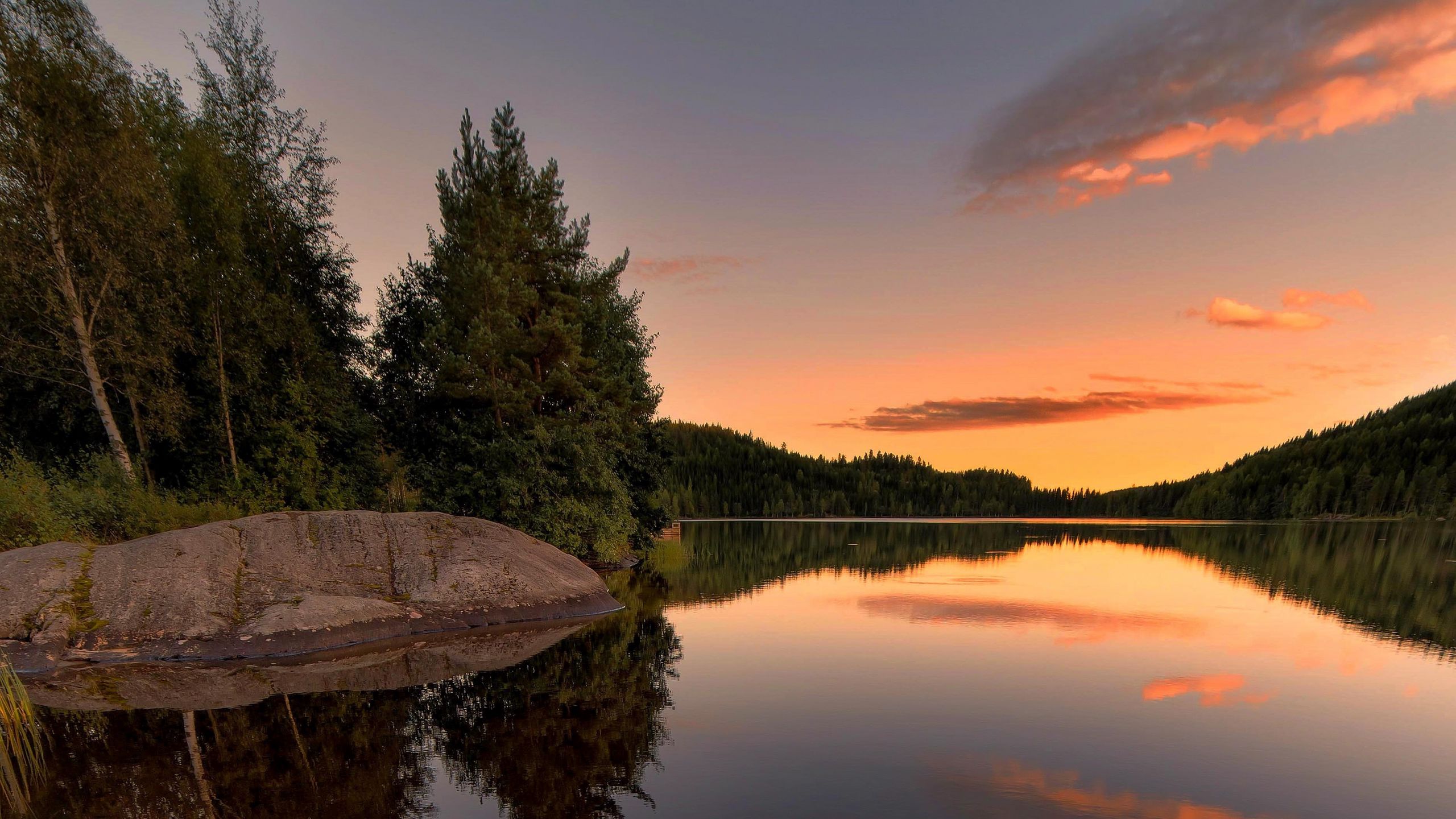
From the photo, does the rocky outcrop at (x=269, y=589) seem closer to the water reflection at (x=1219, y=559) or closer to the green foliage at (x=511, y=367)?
the green foliage at (x=511, y=367)

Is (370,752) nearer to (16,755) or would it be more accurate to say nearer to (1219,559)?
(16,755)

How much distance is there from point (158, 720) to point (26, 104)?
29.2 meters

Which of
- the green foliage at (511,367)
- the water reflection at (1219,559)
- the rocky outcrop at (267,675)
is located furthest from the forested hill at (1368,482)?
the rocky outcrop at (267,675)

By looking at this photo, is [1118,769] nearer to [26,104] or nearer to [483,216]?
[483,216]

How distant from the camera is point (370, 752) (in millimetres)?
11078

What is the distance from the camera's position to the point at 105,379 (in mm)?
27344

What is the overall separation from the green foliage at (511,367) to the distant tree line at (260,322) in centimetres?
14

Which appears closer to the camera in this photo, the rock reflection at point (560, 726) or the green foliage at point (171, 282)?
the rock reflection at point (560, 726)

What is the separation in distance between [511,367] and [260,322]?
12.1m

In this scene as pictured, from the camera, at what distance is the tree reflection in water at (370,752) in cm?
923

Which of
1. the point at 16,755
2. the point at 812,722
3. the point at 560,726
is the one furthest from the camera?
the point at 812,722

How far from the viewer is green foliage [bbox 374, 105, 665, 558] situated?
31.8m

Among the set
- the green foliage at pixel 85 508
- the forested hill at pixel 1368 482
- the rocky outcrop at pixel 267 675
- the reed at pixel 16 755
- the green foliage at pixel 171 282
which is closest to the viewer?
the reed at pixel 16 755

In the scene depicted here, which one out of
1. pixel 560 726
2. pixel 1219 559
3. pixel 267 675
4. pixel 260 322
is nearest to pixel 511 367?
pixel 260 322
